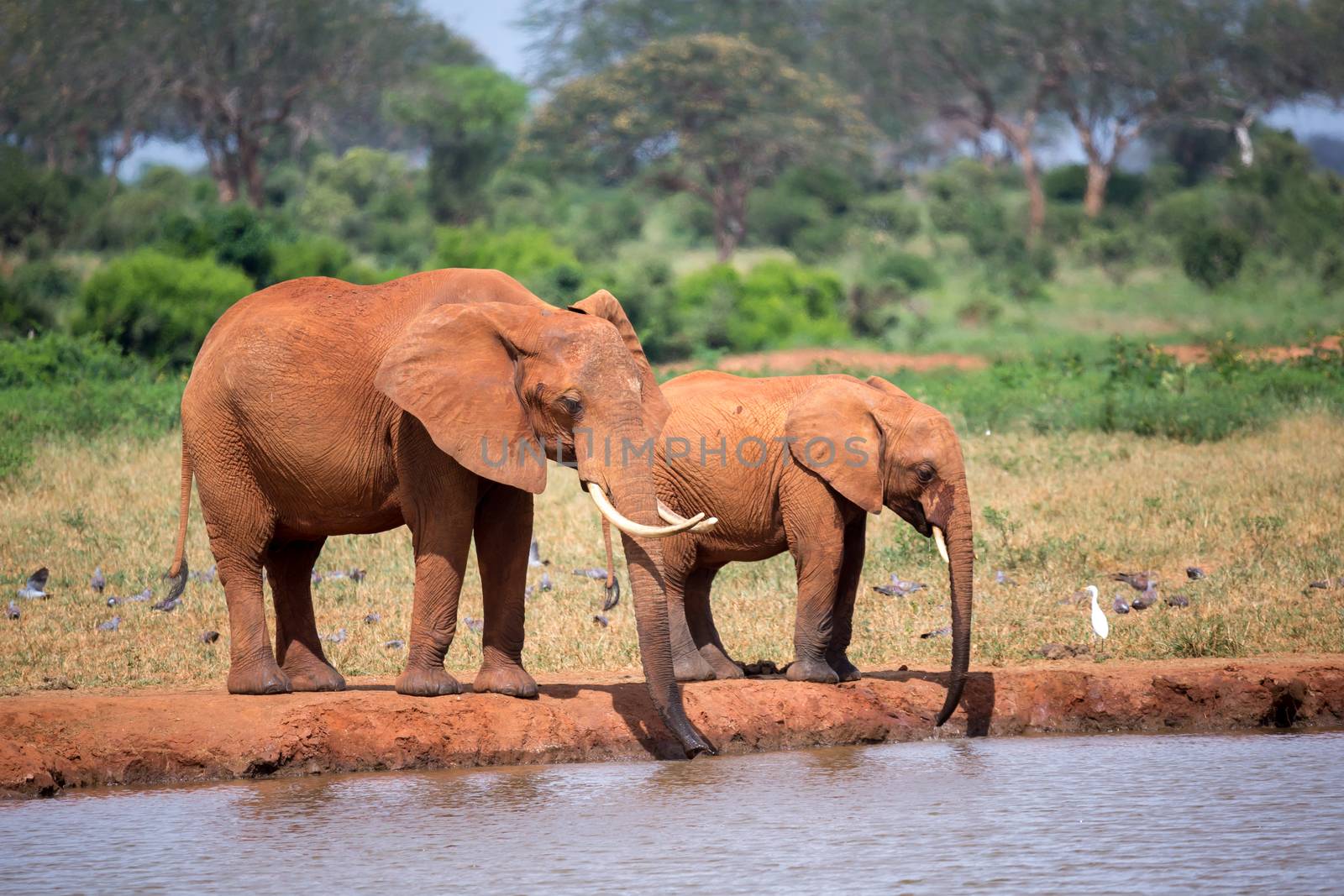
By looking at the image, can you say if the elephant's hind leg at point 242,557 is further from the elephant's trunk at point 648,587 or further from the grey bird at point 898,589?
the grey bird at point 898,589

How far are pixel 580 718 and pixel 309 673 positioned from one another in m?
1.43

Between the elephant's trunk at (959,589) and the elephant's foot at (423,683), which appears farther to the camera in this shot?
the elephant's trunk at (959,589)

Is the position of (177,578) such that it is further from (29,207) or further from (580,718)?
(29,207)

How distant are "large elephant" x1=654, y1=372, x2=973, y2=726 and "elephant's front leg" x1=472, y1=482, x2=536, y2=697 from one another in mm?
960

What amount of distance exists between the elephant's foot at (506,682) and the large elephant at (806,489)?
1.06m

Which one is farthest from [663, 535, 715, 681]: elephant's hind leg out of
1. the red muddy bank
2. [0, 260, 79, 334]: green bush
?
[0, 260, 79, 334]: green bush

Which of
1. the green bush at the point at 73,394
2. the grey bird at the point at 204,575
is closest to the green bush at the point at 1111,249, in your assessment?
the green bush at the point at 73,394

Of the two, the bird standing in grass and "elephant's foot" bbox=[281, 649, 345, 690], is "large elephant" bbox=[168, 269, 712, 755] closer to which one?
"elephant's foot" bbox=[281, 649, 345, 690]

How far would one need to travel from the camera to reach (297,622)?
8453 mm

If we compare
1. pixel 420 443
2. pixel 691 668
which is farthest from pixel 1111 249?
pixel 420 443

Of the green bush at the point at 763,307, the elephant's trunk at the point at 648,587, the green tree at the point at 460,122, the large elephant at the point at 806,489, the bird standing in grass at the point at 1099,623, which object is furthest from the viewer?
the green tree at the point at 460,122

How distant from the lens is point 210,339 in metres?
8.42

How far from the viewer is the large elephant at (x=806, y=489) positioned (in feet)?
27.7

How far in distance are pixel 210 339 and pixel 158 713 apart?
1.87 metres
